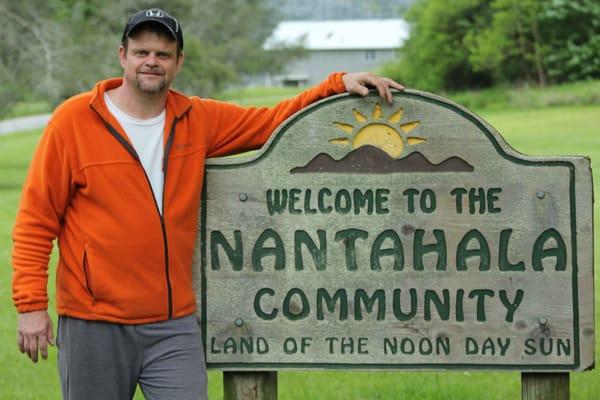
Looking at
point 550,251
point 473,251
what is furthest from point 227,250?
point 550,251

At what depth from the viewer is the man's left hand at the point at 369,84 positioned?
4062 millimetres

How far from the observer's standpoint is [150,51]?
3957mm

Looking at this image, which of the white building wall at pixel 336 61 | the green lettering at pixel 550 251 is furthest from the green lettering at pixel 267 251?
the white building wall at pixel 336 61

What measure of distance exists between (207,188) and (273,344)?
599 millimetres

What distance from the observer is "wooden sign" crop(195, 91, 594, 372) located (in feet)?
13.4

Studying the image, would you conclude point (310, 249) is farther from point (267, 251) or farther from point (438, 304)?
point (438, 304)

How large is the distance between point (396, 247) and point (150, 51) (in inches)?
42.4

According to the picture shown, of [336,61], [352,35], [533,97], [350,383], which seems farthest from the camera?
[352,35]

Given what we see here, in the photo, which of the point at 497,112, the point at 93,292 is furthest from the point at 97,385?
the point at 497,112

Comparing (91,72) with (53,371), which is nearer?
(53,371)

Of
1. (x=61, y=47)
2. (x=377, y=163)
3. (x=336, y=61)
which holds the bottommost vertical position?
(x=377, y=163)

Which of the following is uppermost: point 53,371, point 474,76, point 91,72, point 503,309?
point 474,76

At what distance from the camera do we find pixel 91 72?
24.5 metres

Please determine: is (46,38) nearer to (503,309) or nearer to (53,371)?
(53,371)
